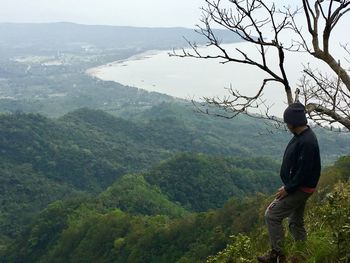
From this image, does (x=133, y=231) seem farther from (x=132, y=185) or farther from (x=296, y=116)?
(x=296, y=116)

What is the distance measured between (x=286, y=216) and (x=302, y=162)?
Result: 1.84ft

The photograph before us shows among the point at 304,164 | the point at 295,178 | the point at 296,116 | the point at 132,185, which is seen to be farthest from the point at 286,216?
the point at 132,185

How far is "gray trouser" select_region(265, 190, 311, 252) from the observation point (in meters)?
3.64

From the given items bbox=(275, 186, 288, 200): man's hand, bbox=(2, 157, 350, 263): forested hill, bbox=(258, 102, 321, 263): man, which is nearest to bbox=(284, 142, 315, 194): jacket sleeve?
bbox=(258, 102, 321, 263): man

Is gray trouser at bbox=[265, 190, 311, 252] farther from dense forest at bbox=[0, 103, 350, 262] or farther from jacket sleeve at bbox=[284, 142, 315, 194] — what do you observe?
dense forest at bbox=[0, 103, 350, 262]

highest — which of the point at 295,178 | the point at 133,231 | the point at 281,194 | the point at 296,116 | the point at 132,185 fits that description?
the point at 296,116

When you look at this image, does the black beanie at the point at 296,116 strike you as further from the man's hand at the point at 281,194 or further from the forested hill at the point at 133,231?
the forested hill at the point at 133,231

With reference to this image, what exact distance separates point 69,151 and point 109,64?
110 m

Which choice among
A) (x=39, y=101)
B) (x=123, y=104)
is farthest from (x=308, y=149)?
(x=39, y=101)

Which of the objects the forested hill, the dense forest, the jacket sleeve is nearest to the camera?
the jacket sleeve

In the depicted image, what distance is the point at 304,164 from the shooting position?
3.43 meters

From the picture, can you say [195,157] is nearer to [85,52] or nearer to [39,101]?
[39,101]

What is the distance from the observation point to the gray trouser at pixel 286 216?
3641mm

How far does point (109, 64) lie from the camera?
161 metres
